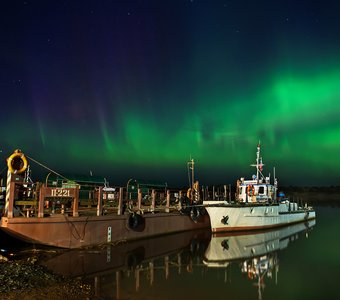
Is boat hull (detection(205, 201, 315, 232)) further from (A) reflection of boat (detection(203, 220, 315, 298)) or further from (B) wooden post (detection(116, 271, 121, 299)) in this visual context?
(B) wooden post (detection(116, 271, 121, 299))

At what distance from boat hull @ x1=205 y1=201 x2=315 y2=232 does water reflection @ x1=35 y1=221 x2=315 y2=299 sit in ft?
12.9

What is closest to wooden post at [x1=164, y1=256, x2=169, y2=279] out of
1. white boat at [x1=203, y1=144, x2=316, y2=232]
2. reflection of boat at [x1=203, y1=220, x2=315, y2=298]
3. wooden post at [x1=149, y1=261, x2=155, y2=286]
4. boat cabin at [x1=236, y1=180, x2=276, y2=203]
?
wooden post at [x1=149, y1=261, x2=155, y2=286]

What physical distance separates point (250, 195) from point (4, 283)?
1087 inches

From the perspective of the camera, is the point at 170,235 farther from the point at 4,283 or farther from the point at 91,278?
the point at 4,283

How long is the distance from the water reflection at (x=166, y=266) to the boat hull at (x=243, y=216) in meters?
3.94

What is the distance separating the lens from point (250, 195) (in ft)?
116

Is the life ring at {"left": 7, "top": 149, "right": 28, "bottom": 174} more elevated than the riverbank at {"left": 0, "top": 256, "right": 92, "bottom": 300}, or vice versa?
the life ring at {"left": 7, "top": 149, "right": 28, "bottom": 174}

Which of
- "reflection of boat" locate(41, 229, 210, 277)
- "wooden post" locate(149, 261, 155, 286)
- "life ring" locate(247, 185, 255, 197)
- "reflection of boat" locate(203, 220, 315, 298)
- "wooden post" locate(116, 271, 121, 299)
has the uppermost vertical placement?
"life ring" locate(247, 185, 255, 197)

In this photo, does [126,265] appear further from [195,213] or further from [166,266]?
[195,213]

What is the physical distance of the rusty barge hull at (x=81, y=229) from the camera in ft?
54.1

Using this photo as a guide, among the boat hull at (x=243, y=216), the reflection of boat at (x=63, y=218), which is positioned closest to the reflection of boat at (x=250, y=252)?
the boat hull at (x=243, y=216)

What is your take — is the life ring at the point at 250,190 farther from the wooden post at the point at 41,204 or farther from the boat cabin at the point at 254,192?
the wooden post at the point at 41,204

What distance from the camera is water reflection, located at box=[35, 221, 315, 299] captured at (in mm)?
12695

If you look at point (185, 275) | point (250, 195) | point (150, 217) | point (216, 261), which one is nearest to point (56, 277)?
point (185, 275)
